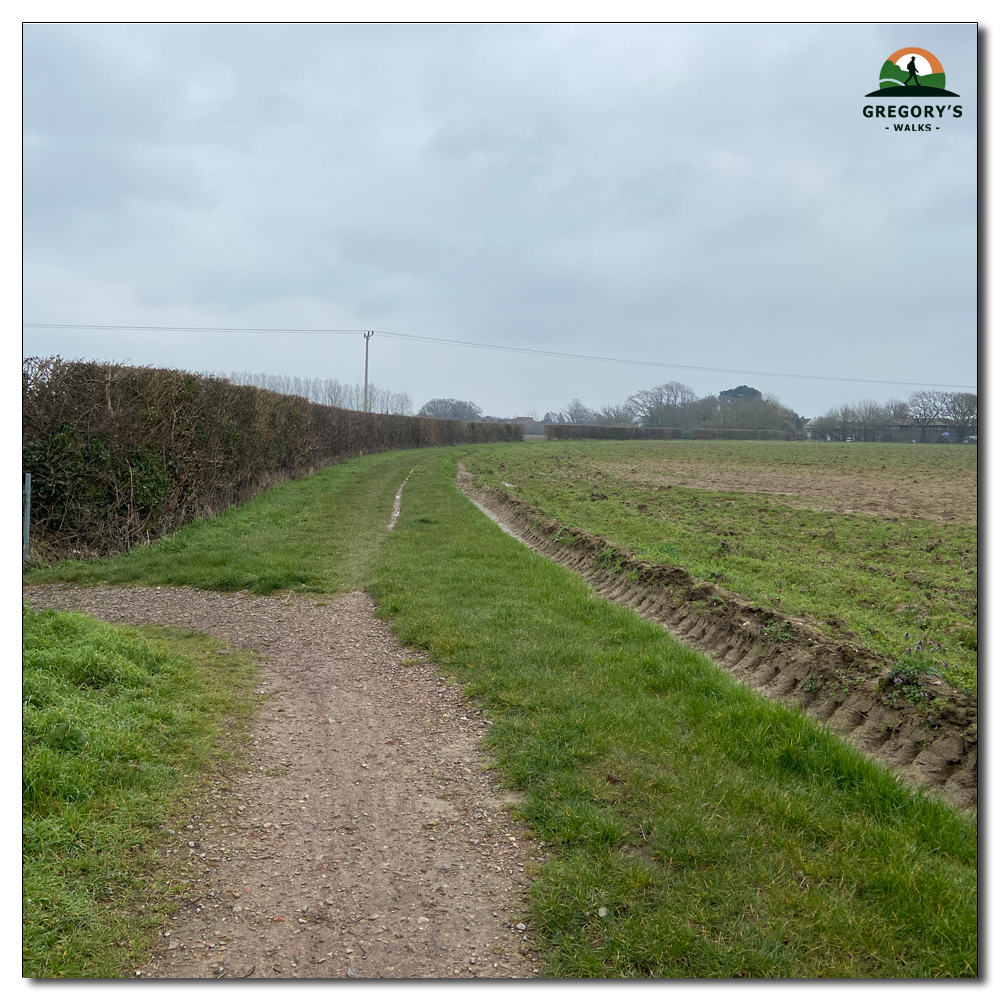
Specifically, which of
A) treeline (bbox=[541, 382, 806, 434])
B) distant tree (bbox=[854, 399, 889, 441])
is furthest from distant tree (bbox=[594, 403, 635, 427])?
distant tree (bbox=[854, 399, 889, 441])

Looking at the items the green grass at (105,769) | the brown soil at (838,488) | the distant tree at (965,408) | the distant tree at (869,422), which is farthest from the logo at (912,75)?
the distant tree at (869,422)

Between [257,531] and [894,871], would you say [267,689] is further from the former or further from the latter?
[257,531]

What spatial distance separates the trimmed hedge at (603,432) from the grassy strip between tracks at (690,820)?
77465 millimetres

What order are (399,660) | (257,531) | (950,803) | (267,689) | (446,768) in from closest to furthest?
(950,803) < (446,768) < (267,689) < (399,660) < (257,531)

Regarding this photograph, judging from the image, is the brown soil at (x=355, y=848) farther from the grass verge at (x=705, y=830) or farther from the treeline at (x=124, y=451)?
the treeline at (x=124, y=451)

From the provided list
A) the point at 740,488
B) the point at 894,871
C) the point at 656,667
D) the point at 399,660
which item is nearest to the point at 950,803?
the point at 894,871

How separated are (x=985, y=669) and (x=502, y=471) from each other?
84.4ft

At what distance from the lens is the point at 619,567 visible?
916 centimetres

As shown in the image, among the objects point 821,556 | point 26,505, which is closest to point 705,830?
point 821,556

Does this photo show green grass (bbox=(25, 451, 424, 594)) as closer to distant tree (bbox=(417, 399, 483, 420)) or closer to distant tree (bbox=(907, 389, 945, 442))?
distant tree (bbox=(907, 389, 945, 442))

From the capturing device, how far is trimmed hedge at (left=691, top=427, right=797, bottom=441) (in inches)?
3304

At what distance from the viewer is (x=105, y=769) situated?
366 centimetres

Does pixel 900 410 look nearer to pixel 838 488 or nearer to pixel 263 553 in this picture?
pixel 838 488

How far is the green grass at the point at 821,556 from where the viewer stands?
6160 mm
